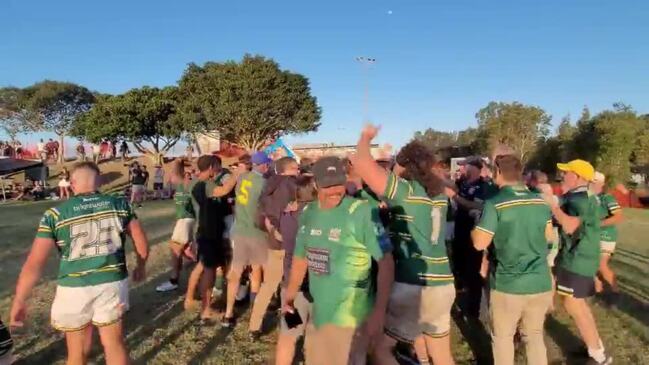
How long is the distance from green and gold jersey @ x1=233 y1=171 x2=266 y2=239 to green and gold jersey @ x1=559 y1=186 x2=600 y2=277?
3107 millimetres

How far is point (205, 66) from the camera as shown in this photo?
44.7 meters

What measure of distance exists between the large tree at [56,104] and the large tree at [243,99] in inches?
556

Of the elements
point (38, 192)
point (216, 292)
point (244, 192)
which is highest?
point (244, 192)

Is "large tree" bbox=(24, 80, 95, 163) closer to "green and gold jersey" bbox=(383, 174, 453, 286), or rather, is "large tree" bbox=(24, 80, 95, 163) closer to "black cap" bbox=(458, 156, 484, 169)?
"black cap" bbox=(458, 156, 484, 169)

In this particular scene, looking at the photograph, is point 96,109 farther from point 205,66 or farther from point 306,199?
point 306,199

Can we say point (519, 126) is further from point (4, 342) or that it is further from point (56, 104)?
point (4, 342)

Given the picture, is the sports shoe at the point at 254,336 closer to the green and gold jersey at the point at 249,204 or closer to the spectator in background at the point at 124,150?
the green and gold jersey at the point at 249,204

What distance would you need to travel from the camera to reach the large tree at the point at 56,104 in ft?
162

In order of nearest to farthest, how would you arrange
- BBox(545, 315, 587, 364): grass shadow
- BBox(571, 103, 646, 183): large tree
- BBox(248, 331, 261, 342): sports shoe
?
1. BBox(545, 315, 587, 364): grass shadow
2. BBox(248, 331, 261, 342): sports shoe
3. BBox(571, 103, 646, 183): large tree

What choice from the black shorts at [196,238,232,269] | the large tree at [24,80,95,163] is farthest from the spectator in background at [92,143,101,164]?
the black shorts at [196,238,232,269]

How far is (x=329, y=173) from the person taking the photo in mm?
3006

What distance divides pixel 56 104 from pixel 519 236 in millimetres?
55040

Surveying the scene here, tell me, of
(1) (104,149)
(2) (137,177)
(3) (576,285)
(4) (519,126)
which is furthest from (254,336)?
(4) (519,126)

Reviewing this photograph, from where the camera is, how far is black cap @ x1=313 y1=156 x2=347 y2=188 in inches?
118
